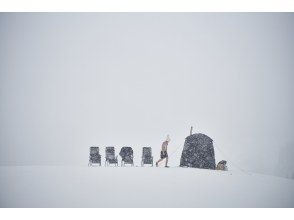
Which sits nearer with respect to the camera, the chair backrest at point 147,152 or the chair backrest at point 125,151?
the chair backrest at point 125,151

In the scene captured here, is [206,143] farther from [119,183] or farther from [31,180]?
[31,180]

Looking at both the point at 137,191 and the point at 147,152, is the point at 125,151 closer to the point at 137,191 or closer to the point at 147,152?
the point at 147,152

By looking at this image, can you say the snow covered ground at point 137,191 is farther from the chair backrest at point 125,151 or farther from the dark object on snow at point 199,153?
the chair backrest at point 125,151

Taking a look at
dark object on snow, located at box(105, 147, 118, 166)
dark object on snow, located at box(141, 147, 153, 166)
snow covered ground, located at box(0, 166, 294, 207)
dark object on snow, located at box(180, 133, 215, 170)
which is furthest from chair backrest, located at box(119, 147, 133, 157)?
snow covered ground, located at box(0, 166, 294, 207)

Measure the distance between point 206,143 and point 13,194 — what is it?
10582 millimetres

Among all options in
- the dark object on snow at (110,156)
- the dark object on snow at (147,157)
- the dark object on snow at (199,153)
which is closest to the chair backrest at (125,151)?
the dark object on snow at (110,156)

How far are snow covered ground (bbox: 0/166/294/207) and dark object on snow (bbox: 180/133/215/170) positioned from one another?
4378mm

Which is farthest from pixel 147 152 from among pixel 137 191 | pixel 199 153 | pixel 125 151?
pixel 137 191

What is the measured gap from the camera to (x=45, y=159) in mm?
114125

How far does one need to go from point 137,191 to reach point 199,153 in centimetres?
775

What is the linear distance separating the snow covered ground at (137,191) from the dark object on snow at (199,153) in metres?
4.38

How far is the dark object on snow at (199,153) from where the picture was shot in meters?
16.4

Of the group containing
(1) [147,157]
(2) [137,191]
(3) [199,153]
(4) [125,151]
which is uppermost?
(4) [125,151]

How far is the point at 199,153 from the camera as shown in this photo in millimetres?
16422
